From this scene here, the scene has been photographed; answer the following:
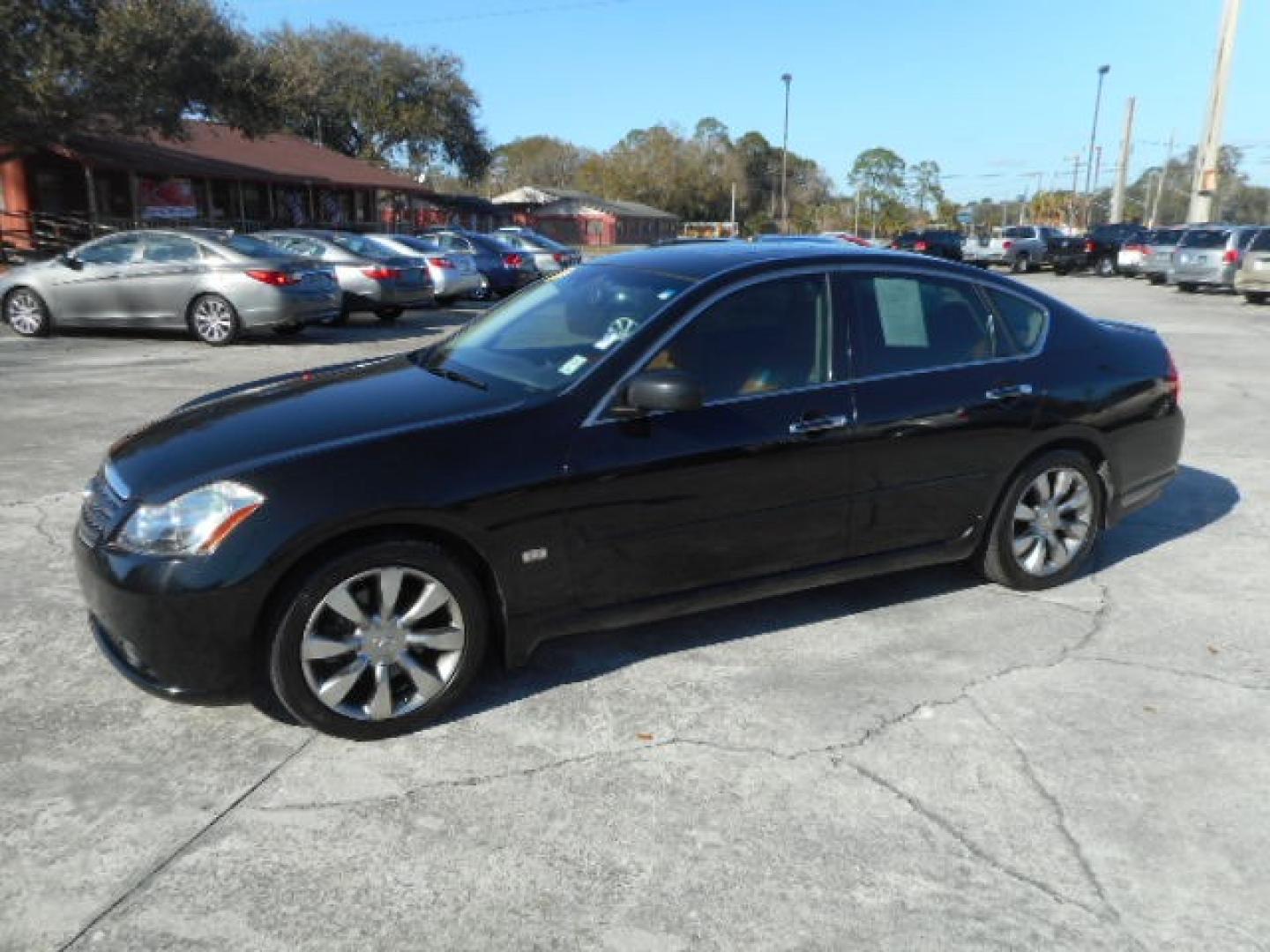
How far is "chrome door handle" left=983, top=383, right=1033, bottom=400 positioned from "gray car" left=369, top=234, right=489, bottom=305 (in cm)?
1444

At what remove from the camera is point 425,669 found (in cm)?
337

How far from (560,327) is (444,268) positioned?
1478cm

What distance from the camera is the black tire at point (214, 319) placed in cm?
1262

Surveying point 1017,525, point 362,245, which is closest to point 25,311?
point 362,245

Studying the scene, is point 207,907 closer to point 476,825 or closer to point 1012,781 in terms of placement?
point 476,825

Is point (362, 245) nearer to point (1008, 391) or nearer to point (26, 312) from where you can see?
point (26, 312)

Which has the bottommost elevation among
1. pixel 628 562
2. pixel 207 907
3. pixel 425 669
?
pixel 207 907

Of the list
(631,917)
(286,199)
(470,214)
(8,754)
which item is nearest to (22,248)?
(286,199)

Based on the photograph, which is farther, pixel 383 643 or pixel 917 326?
pixel 917 326

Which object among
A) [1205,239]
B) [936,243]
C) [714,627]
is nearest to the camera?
[714,627]

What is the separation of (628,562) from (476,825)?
1.10 m

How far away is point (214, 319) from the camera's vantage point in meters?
12.7

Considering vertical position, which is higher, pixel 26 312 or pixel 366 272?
pixel 366 272

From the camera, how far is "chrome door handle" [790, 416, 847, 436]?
12.6 feet
